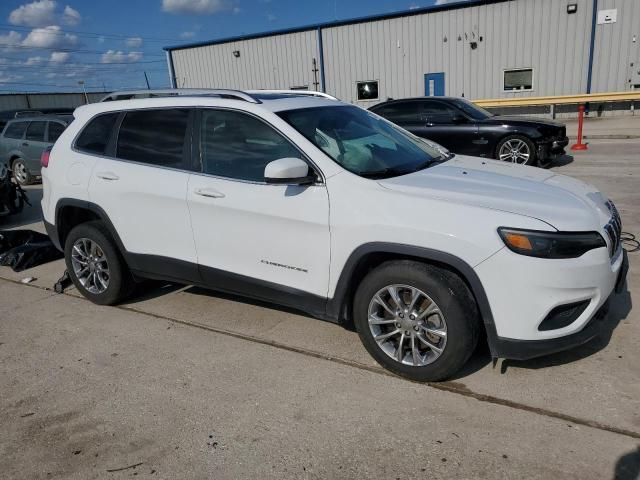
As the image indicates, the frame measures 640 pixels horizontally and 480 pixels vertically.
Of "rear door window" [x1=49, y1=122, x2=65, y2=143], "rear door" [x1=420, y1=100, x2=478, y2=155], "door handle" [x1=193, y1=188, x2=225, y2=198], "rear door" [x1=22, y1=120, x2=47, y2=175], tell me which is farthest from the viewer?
"rear door" [x1=22, y1=120, x2=47, y2=175]

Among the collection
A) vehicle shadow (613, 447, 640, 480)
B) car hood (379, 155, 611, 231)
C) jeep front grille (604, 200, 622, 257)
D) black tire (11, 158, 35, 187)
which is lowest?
vehicle shadow (613, 447, 640, 480)

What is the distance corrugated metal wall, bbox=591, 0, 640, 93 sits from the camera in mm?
18703

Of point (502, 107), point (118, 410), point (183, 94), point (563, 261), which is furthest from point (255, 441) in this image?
point (502, 107)

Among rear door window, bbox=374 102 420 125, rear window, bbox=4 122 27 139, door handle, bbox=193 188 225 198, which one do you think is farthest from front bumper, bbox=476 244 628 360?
rear window, bbox=4 122 27 139

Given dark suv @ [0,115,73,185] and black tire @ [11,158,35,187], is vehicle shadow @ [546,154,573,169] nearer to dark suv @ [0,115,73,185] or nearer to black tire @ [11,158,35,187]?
dark suv @ [0,115,73,185]

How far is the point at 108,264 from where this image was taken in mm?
4586

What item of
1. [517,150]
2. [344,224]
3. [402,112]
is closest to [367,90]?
[402,112]

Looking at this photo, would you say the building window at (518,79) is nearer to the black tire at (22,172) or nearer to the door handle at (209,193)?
the black tire at (22,172)

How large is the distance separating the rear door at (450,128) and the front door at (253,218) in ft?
25.2

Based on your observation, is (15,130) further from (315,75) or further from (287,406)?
(315,75)

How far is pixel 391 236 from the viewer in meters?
3.11

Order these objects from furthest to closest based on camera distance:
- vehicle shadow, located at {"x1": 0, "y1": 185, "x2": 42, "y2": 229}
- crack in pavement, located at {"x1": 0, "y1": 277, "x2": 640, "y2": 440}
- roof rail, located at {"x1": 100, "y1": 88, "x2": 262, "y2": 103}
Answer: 1. vehicle shadow, located at {"x1": 0, "y1": 185, "x2": 42, "y2": 229}
2. roof rail, located at {"x1": 100, "y1": 88, "x2": 262, "y2": 103}
3. crack in pavement, located at {"x1": 0, "y1": 277, "x2": 640, "y2": 440}

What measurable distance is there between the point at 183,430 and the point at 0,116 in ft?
62.9

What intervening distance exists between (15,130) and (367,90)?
15.7 meters
